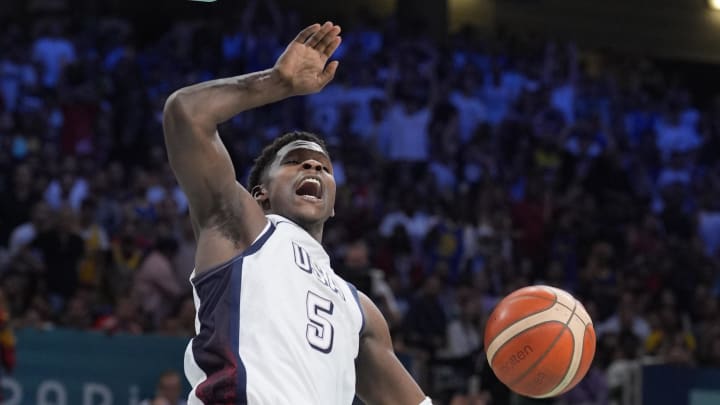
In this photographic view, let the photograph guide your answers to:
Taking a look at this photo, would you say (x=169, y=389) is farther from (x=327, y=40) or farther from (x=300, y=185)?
(x=327, y=40)

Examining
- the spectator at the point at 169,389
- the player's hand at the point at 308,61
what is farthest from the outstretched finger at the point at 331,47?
the spectator at the point at 169,389

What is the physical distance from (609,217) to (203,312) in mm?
11960

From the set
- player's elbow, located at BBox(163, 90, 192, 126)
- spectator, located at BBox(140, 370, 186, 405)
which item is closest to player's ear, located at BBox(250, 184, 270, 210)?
player's elbow, located at BBox(163, 90, 192, 126)

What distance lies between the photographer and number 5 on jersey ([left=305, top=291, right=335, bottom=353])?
4.45 metres

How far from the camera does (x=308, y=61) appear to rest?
4434 millimetres

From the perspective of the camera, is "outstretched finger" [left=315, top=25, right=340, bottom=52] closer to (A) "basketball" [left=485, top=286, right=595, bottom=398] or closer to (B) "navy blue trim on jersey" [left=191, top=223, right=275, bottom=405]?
(B) "navy blue trim on jersey" [left=191, top=223, right=275, bottom=405]

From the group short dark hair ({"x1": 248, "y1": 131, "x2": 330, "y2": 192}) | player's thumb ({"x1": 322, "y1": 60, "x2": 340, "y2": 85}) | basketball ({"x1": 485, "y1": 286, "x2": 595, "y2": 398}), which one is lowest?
basketball ({"x1": 485, "y1": 286, "x2": 595, "y2": 398})

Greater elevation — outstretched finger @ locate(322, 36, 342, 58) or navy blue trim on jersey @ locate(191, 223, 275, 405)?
outstretched finger @ locate(322, 36, 342, 58)

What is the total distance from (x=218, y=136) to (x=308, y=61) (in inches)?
16.5

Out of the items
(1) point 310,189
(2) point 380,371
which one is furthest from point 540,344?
(1) point 310,189

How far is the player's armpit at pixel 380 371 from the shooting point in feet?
16.5

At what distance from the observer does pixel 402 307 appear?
→ 40.8ft

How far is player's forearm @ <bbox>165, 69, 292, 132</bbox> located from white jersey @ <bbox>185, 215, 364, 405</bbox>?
483 millimetres

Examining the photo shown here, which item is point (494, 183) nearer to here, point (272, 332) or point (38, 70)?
point (38, 70)
